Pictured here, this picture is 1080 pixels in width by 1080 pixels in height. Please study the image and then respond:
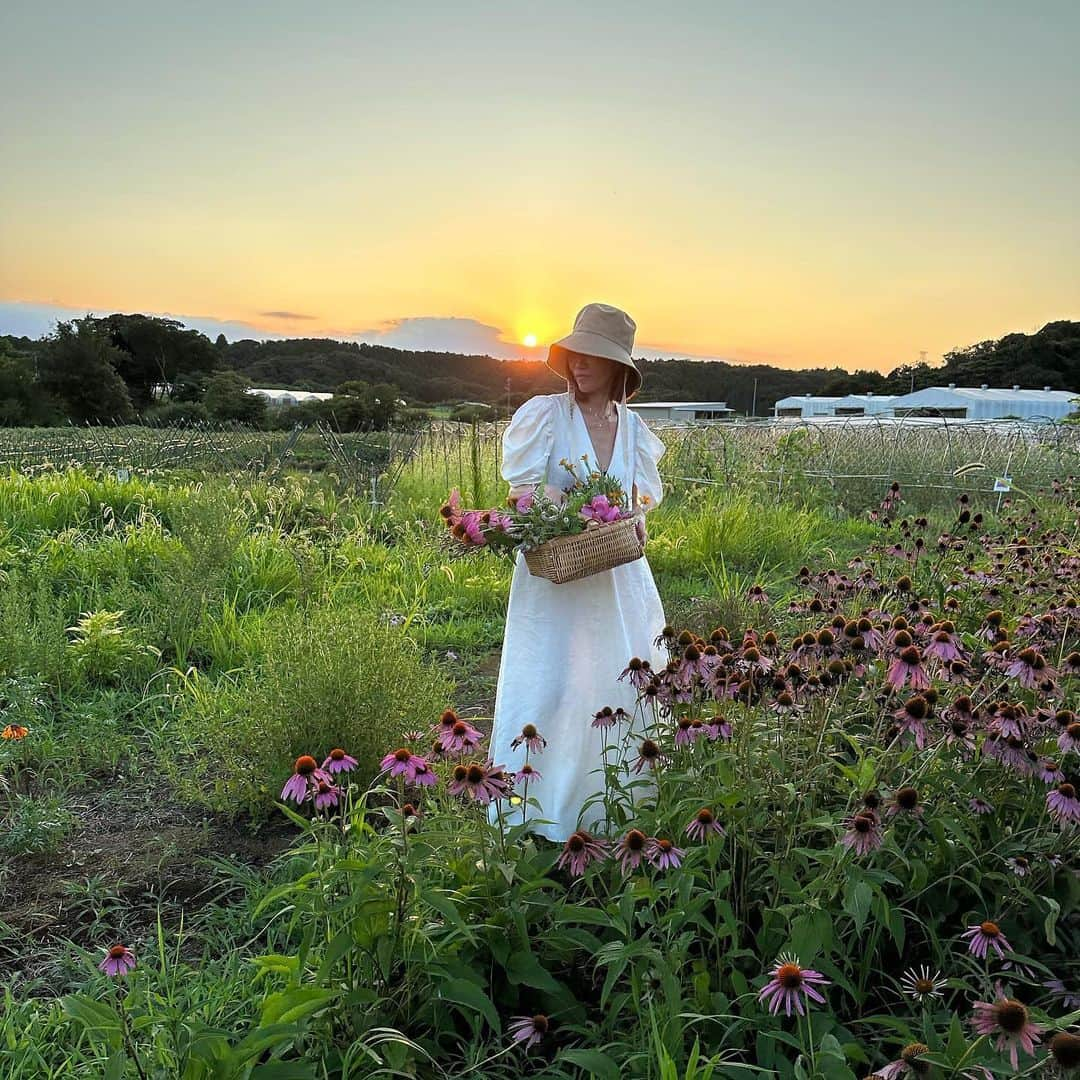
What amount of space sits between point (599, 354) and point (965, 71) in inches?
246

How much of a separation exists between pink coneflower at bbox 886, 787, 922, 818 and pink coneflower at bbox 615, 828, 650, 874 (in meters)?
0.45

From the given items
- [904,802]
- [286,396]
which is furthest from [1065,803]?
[286,396]

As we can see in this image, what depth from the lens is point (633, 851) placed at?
1.50m

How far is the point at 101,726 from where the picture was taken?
333cm

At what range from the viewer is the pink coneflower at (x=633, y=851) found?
1.48m

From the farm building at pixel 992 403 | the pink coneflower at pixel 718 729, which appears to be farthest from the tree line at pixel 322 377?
the farm building at pixel 992 403

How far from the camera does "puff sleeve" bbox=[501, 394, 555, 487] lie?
2.62m

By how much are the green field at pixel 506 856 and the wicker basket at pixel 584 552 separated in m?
0.42

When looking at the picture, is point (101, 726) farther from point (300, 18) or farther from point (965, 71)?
point (965, 71)

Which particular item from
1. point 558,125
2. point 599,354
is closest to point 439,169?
point 558,125

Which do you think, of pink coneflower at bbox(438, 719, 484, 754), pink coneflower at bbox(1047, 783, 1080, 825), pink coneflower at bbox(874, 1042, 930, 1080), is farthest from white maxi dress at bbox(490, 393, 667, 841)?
pink coneflower at bbox(874, 1042, 930, 1080)

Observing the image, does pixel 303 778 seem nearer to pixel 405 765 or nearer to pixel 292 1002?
pixel 405 765

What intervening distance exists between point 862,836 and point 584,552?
1075 millimetres

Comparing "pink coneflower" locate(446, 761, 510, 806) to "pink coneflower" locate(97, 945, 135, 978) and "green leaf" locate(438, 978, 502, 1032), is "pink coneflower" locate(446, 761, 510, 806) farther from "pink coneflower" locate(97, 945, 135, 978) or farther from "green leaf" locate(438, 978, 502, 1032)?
"pink coneflower" locate(97, 945, 135, 978)
